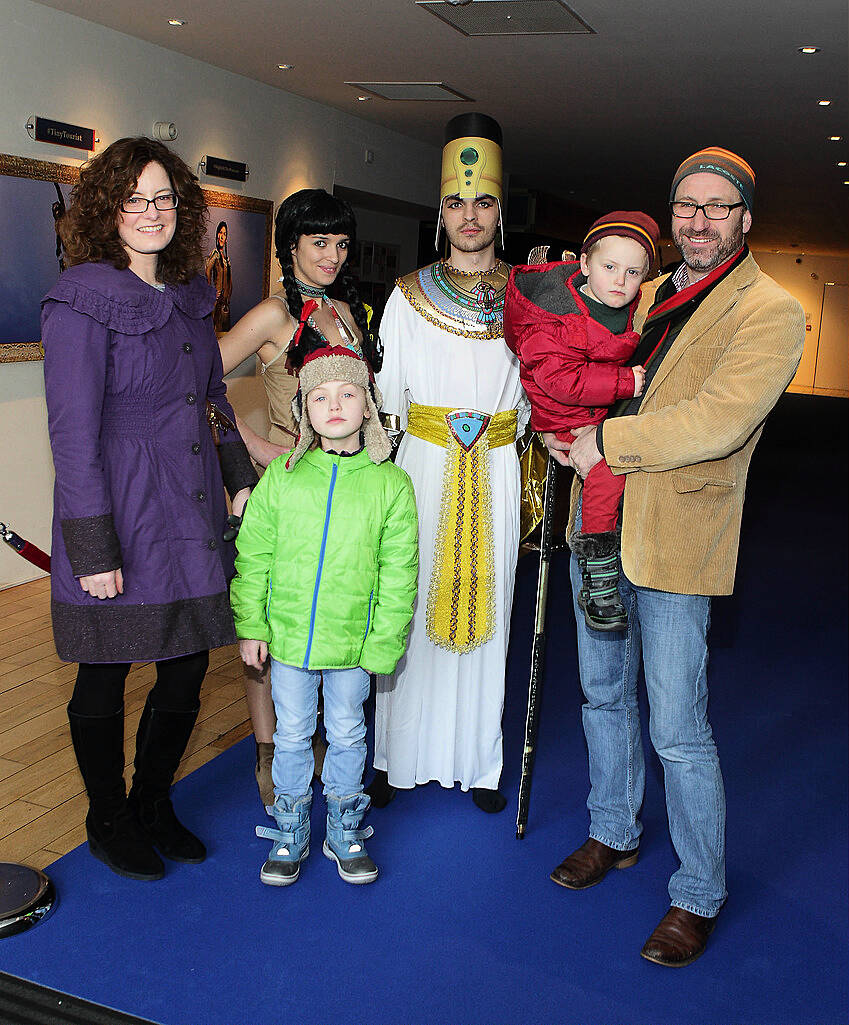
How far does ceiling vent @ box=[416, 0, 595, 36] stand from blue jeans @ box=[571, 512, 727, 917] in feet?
11.5

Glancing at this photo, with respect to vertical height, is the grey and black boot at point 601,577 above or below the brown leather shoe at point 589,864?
above

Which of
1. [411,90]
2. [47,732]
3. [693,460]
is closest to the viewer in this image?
[693,460]

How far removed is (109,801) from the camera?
250cm

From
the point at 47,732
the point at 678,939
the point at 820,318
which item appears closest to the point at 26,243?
the point at 47,732

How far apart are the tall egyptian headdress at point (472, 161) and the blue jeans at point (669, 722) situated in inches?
41.2

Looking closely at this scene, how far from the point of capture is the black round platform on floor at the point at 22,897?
2273 mm

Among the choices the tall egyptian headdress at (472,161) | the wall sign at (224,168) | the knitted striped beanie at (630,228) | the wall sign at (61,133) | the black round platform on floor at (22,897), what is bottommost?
the black round platform on floor at (22,897)

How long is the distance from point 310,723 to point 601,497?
927mm

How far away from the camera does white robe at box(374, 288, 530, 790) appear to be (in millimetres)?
2730

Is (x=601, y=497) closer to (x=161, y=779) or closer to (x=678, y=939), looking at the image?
(x=678, y=939)

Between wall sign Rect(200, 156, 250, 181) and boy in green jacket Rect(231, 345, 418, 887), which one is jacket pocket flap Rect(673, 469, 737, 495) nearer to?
boy in green jacket Rect(231, 345, 418, 887)

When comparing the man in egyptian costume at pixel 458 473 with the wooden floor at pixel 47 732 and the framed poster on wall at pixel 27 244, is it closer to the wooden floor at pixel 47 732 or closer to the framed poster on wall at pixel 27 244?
the wooden floor at pixel 47 732

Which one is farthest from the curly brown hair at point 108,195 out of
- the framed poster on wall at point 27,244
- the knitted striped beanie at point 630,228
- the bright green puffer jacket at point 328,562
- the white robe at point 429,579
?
the framed poster on wall at point 27,244

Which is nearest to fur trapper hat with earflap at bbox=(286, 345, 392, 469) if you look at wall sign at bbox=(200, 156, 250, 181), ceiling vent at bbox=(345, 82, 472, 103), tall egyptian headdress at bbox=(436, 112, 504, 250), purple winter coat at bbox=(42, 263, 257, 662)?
purple winter coat at bbox=(42, 263, 257, 662)
